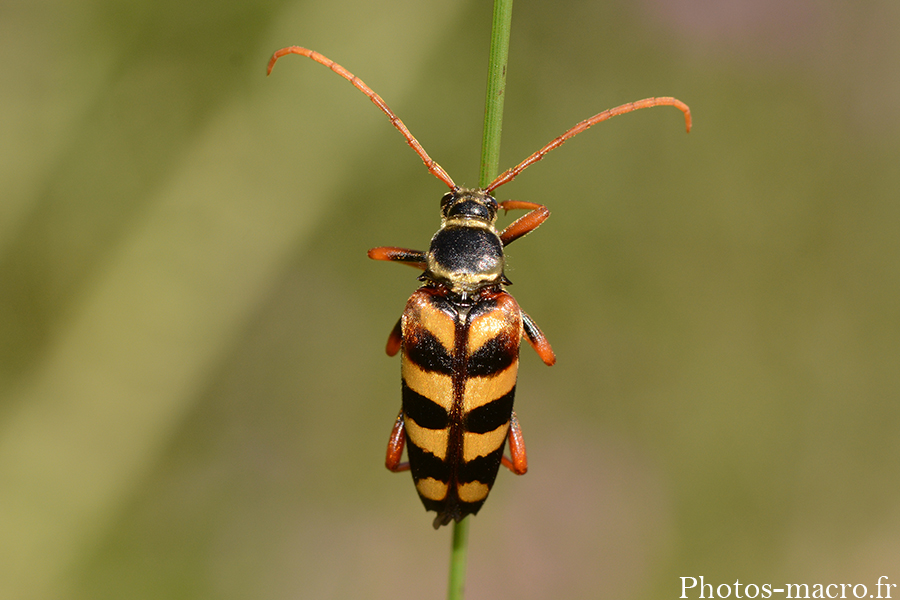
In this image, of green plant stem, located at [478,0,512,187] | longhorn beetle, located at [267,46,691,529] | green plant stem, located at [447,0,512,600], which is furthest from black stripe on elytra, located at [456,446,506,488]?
green plant stem, located at [478,0,512,187]

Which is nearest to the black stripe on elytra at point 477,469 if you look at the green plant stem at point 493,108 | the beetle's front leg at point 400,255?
the green plant stem at point 493,108

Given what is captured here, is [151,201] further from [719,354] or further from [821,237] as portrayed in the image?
[821,237]

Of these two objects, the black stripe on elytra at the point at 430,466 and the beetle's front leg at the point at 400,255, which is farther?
the beetle's front leg at the point at 400,255

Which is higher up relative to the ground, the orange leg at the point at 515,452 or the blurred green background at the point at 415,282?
the blurred green background at the point at 415,282

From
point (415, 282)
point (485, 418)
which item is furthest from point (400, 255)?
point (415, 282)

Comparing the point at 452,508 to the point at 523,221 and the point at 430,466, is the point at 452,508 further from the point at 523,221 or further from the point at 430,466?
the point at 523,221

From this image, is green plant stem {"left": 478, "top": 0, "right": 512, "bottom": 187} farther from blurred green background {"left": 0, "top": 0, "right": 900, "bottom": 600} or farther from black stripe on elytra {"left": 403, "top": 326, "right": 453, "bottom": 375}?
blurred green background {"left": 0, "top": 0, "right": 900, "bottom": 600}

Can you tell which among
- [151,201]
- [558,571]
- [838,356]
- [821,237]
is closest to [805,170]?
[821,237]

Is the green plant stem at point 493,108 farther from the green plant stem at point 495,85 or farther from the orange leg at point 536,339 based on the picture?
the orange leg at point 536,339
